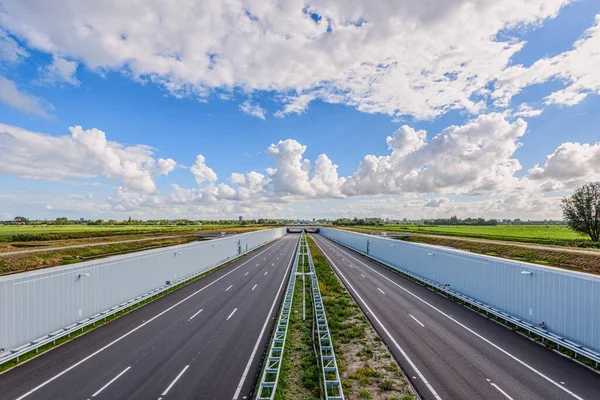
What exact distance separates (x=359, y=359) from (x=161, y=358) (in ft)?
31.7

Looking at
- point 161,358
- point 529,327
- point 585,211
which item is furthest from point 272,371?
point 585,211

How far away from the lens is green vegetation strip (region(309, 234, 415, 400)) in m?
11.6

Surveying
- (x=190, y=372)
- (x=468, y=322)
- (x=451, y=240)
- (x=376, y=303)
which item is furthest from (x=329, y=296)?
(x=451, y=240)

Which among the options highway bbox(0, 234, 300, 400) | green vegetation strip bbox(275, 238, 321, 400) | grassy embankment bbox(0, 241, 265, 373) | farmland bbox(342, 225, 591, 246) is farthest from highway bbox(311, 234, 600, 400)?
farmland bbox(342, 225, 591, 246)

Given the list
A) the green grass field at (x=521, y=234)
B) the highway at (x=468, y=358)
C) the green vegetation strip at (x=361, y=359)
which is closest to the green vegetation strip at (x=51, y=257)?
the green vegetation strip at (x=361, y=359)

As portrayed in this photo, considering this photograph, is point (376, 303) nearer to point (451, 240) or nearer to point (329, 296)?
point (329, 296)

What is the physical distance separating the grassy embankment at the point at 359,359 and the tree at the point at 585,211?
215ft

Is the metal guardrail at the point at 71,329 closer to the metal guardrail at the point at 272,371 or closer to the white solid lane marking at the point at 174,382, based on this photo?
the white solid lane marking at the point at 174,382

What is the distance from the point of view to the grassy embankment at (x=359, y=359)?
11594 mm

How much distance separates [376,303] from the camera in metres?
24.1

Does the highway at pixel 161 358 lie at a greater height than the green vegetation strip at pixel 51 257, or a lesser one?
greater

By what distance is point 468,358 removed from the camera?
567 inches

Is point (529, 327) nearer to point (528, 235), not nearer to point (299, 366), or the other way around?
point (299, 366)

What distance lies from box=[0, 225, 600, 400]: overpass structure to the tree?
54.4 m
